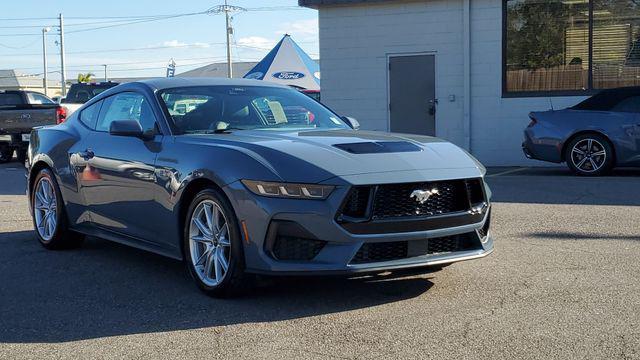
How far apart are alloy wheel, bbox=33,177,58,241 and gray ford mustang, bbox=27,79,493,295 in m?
0.53

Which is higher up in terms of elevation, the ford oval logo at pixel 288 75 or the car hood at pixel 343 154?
the ford oval logo at pixel 288 75

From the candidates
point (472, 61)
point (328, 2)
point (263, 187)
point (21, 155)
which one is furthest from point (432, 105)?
point (263, 187)

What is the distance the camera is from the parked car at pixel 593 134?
1271 centimetres

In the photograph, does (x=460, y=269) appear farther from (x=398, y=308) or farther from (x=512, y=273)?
(x=398, y=308)

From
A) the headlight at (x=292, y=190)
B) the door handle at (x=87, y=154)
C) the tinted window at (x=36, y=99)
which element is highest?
the tinted window at (x=36, y=99)

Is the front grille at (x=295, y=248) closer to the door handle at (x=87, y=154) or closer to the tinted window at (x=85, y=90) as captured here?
the door handle at (x=87, y=154)

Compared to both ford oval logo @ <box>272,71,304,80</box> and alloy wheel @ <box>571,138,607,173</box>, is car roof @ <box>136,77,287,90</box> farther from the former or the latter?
ford oval logo @ <box>272,71,304,80</box>

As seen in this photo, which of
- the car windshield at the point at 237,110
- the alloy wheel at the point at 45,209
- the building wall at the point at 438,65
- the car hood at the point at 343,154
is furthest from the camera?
the building wall at the point at 438,65

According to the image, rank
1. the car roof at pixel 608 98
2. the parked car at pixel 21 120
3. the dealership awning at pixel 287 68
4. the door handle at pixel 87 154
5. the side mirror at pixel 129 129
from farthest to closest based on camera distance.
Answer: the dealership awning at pixel 287 68, the parked car at pixel 21 120, the car roof at pixel 608 98, the door handle at pixel 87 154, the side mirror at pixel 129 129

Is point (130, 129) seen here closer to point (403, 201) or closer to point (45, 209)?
point (45, 209)

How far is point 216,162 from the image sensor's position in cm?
529

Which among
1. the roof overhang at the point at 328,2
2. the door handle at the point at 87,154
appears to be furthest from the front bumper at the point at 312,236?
the roof overhang at the point at 328,2

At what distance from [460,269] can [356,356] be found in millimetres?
2156

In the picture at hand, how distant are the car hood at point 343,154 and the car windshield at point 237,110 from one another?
34cm
